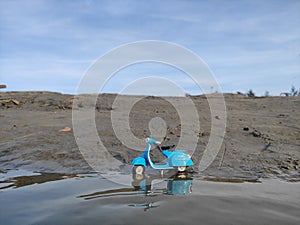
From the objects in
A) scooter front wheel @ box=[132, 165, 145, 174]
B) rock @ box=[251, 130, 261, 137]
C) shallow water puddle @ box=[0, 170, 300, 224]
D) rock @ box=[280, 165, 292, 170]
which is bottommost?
shallow water puddle @ box=[0, 170, 300, 224]

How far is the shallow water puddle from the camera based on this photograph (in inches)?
110

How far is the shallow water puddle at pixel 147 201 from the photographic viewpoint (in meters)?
2.80

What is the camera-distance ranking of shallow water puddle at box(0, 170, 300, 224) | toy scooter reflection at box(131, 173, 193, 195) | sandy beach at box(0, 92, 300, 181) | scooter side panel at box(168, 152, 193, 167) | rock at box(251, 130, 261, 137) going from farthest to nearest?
rock at box(251, 130, 261, 137) → sandy beach at box(0, 92, 300, 181) → scooter side panel at box(168, 152, 193, 167) → toy scooter reflection at box(131, 173, 193, 195) → shallow water puddle at box(0, 170, 300, 224)

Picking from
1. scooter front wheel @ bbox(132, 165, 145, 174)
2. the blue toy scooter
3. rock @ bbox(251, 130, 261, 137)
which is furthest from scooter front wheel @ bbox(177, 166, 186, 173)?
rock @ bbox(251, 130, 261, 137)

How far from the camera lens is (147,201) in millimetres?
3244

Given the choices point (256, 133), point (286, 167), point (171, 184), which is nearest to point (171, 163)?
point (171, 184)

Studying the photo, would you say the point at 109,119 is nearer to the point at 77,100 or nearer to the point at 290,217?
the point at 77,100

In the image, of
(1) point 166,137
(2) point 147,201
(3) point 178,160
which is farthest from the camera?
(1) point 166,137

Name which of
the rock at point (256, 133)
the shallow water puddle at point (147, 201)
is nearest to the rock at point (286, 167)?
the shallow water puddle at point (147, 201)

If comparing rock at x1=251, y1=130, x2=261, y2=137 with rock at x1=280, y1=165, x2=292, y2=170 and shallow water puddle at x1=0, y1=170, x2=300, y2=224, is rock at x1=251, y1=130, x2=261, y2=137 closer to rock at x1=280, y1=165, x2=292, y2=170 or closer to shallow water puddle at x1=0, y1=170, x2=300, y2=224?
rock at x1=280, y1=165, x2=292, y2=170

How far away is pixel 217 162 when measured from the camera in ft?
16.6

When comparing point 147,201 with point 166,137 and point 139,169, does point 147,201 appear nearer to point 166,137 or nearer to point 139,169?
point 139,169

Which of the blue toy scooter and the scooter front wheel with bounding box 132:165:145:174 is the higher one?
the blue toy scooter

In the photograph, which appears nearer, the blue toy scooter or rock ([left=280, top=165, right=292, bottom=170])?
the blue toy scooter
